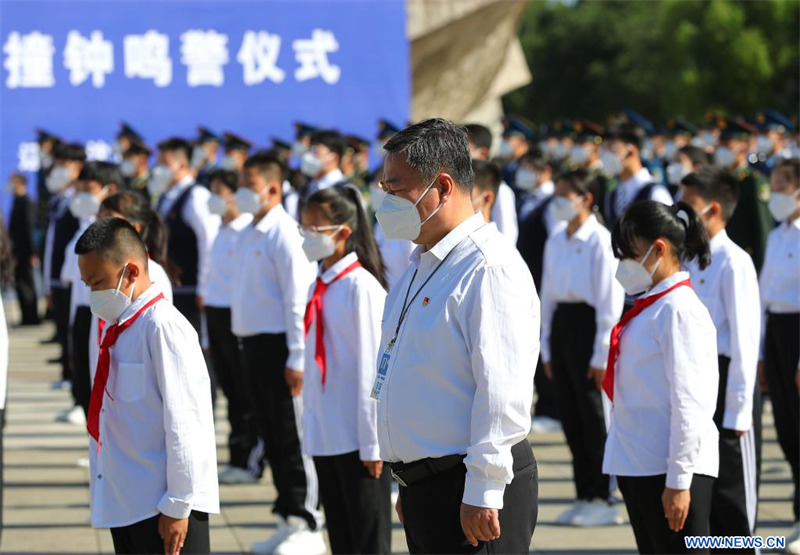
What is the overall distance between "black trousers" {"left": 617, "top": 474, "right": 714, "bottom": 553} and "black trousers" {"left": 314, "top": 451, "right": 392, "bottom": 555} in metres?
1.14

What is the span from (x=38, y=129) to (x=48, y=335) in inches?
106

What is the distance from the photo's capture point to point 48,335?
17172mm

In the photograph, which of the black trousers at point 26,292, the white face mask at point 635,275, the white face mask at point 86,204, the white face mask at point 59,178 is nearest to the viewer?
the white face mask at point 635,275

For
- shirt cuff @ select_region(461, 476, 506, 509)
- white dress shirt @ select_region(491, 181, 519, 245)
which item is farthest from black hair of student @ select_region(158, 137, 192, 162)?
shirt cuff @ select_region(461, 476, 506, 509)

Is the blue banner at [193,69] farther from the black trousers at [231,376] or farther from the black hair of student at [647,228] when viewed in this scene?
the black hair of student at [647,228]

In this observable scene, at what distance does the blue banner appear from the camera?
17141mm

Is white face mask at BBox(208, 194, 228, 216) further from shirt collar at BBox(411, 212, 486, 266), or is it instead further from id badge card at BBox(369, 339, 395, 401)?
shirt collar at BBox(411, 212, 486, 266)

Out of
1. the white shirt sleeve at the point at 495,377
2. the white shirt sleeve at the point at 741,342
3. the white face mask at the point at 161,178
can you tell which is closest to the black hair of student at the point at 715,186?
the white shirt sleeve at the point at 741,342

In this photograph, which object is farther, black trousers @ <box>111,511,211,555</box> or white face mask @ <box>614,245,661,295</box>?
white face mask @ <box>614,245,661,295</box>

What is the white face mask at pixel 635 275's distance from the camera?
16.3 ft

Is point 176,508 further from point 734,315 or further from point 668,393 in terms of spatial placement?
point 734,315

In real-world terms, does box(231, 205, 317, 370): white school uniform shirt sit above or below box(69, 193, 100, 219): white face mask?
below

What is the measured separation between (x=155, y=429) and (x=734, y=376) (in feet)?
8.34

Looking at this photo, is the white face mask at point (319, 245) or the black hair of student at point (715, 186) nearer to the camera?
the white face mask at point (319, 245)
